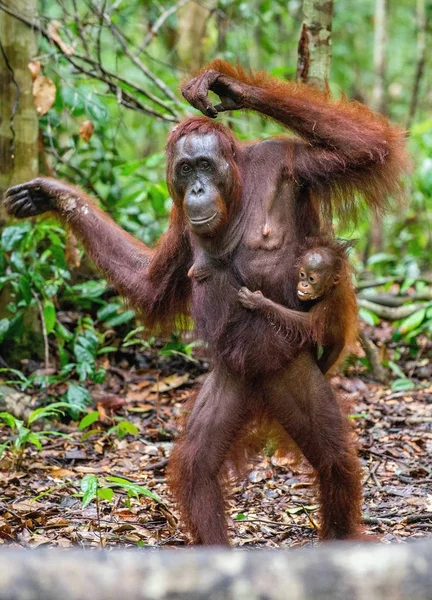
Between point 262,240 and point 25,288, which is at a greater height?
point 262,240

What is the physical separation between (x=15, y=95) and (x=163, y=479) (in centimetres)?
283

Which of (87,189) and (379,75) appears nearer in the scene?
(87,189)

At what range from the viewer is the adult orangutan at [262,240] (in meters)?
3.69

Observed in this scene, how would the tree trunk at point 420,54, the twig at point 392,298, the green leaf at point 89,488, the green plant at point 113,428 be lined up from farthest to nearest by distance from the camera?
1. the tree trunk at point 420,54
2. the twig at point 392,298
3. the green plant at point 113,428
4. the green leaf at point 89,488

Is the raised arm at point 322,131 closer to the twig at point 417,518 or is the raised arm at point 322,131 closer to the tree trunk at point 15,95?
the twig at point 417,518

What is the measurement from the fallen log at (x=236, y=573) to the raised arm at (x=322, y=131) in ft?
8.61

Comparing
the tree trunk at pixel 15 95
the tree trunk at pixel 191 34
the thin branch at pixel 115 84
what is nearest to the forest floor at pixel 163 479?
the tree trunk at pixel 15 95

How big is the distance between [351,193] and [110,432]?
232 centimetres

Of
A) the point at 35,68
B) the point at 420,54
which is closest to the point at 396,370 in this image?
the point at 35,68

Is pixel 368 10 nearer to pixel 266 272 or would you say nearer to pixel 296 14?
pixel 296 14

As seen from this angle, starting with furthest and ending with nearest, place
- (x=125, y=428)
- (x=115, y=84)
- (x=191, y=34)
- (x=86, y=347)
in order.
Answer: (x=191, y=34) < (x=115, y=84) < (x=86, y=347) < (x=125, y=428)

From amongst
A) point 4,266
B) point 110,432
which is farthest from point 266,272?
point 4,266

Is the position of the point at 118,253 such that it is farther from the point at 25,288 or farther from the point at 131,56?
the point at 131,56

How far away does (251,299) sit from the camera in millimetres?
3703
